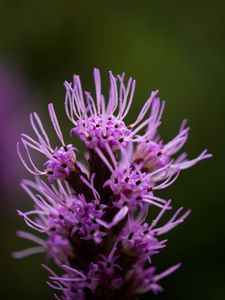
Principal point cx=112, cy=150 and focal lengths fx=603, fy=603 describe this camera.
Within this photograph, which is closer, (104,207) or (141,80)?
(104,207)

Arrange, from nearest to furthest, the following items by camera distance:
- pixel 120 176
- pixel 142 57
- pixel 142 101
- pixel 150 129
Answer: pixel 120 176
pixel 150 129
pixel 142 101
pixel 142 57

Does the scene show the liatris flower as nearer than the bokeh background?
Yes

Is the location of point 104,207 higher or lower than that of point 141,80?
lower

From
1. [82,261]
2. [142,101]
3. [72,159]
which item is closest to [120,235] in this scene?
[82,261]

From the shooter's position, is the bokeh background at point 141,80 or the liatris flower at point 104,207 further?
the bokeh background at point 141,80

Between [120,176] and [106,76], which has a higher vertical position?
[106,76]

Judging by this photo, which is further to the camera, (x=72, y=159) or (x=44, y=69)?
(x=44, y=69)

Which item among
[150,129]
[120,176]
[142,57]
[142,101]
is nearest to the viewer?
[120,176]

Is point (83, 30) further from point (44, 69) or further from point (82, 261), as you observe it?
point (82, 261)
